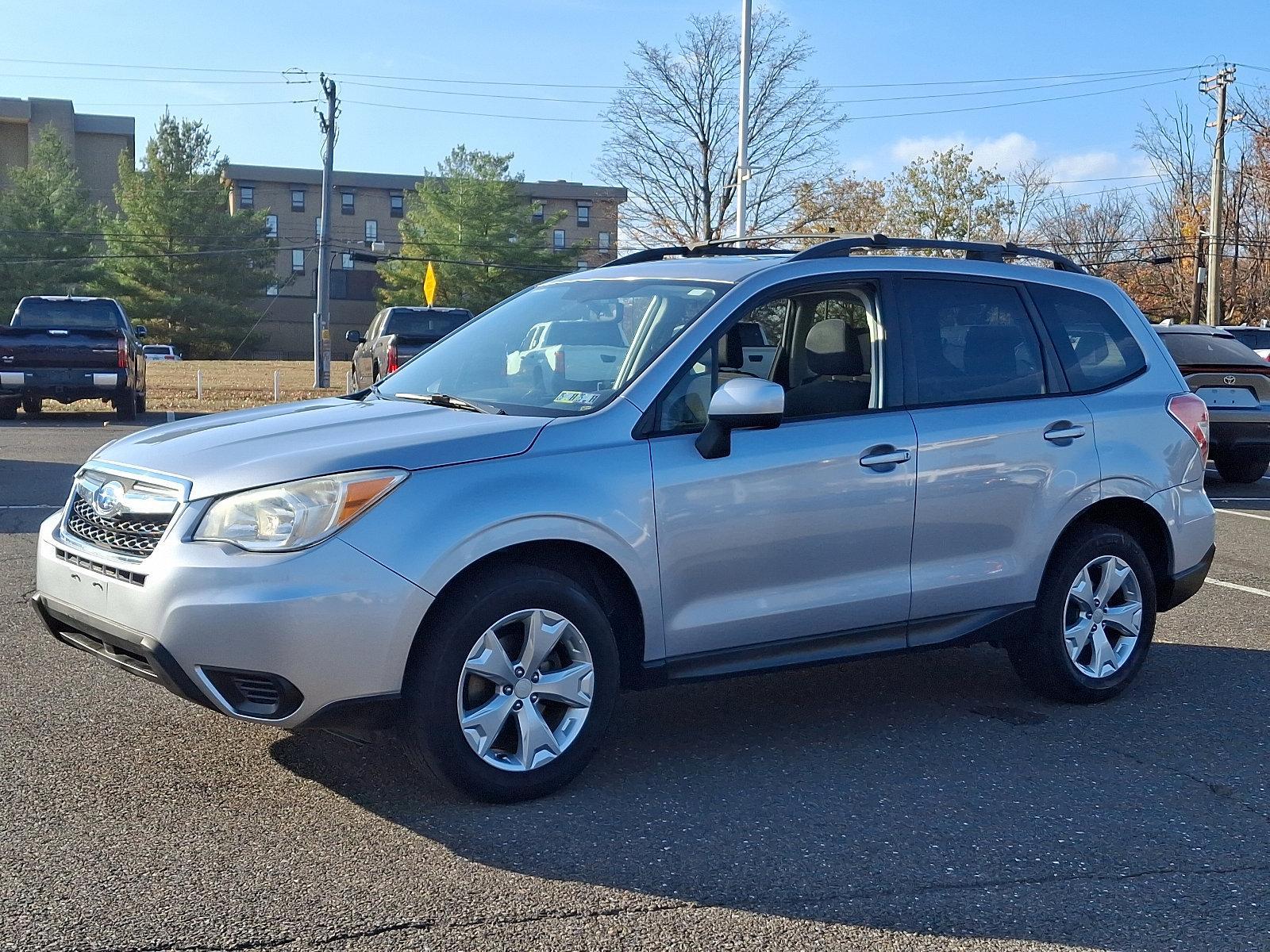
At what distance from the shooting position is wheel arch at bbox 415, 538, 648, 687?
446cm

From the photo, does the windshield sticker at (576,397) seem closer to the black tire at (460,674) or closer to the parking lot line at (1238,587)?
the black tire at (460,674)

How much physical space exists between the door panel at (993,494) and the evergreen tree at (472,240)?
2711 inches

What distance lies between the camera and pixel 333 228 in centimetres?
9038

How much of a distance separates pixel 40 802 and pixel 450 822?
4.25 feet

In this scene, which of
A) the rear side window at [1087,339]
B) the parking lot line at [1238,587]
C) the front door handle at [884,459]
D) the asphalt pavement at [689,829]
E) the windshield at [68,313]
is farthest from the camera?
the windshield at [68,313]

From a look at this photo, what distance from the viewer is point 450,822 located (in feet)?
14.3

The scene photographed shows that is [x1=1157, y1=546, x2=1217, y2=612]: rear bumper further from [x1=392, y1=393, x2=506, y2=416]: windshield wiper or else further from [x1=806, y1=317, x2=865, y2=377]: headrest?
[x1=392, y1=393, x2=506, y2=416]: windshield wiper

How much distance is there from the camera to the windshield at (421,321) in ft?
76.2

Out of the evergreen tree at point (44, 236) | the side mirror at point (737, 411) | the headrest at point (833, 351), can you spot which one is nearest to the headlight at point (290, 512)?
the side mirror at point (737, 411)

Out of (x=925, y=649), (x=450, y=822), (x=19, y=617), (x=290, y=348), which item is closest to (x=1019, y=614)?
(x=925, y=649)

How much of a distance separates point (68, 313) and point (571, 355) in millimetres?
18945

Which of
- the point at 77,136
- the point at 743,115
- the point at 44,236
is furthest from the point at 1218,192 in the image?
the point at 77,136

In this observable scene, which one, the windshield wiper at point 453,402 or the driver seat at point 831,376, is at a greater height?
the driver seat at point 831,376

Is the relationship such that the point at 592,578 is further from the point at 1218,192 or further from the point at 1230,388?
the point at 1218,192
